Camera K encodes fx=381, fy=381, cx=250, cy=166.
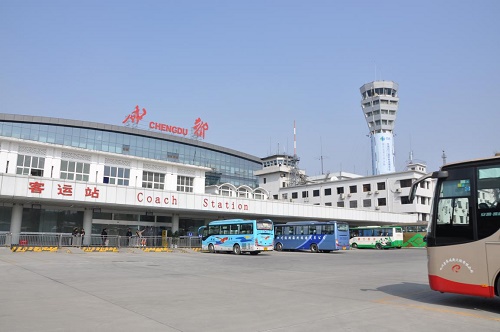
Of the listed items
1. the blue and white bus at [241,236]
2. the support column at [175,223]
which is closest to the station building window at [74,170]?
the support column at [175,223]

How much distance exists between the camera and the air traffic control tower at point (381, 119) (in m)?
100

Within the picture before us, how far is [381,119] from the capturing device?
103000 millimetres

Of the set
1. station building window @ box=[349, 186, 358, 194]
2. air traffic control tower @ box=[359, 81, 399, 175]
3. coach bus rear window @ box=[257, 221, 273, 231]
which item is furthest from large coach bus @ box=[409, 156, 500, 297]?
air traffic control tower @ box=[359, 81, 399, 175]

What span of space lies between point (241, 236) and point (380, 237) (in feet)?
70.8

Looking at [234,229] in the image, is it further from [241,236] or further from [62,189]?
[62,189]

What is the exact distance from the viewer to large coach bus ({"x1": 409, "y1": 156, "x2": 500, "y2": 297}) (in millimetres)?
7973

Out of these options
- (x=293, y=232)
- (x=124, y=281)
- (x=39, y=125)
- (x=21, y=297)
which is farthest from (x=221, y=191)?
(x=21, y=297)

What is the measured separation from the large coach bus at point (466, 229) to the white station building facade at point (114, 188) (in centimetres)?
2716

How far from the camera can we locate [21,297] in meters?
8.71

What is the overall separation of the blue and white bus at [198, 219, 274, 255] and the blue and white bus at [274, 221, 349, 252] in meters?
6.39

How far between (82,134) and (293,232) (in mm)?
35142

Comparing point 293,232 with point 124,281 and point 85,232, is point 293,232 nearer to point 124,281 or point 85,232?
point 85,232

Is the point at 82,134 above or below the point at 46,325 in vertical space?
above

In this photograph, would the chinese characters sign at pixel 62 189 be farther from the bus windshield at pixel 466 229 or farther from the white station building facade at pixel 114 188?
the bus windshield at pixel 466 229
